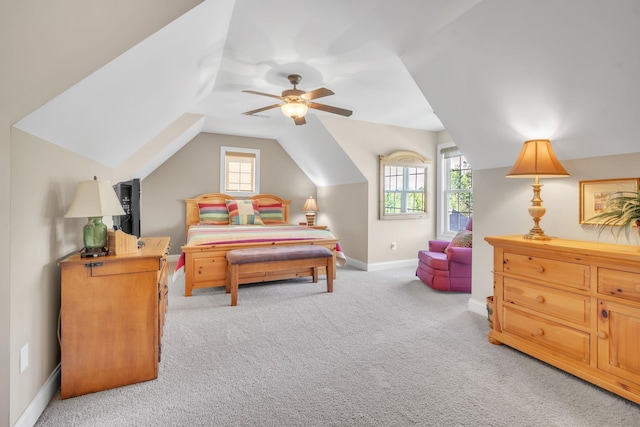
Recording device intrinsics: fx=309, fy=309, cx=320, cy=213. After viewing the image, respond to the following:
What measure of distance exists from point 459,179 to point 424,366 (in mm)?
3899

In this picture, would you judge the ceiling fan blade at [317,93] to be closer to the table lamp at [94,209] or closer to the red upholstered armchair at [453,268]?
Answer: the table lamp at [94,209]

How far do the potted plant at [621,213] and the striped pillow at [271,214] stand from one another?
15.8ft

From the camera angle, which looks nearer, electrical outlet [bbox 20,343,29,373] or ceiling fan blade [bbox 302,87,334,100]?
electrical outlet [bbox 20,343,29,373]

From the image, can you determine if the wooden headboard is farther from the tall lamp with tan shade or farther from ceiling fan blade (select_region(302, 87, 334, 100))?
the tall lamp with tan shade

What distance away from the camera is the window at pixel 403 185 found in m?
5.17

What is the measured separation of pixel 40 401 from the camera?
64.1 inches

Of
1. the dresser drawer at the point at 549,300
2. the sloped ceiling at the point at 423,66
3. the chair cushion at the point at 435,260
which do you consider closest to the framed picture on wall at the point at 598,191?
the sloped ceiling at the point at 423,66

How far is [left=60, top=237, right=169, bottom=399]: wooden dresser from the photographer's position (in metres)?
1.78

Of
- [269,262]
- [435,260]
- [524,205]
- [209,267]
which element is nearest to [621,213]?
[524,205]

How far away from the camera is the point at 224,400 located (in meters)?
1.75

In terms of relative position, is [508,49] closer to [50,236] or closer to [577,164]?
[577,164]

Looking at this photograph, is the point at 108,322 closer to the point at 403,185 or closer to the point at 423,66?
the point at 423,66

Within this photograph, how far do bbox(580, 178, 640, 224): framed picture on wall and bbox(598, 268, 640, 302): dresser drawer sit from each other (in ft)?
1.92

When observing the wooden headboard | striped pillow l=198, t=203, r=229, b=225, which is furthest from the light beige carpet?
the wooden headboard
